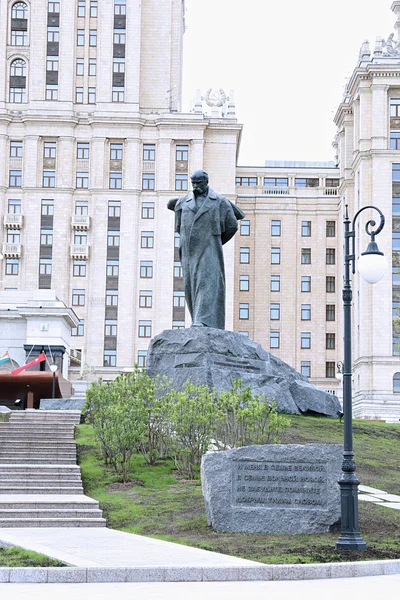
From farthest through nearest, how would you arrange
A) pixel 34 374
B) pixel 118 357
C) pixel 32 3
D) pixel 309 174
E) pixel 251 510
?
pixel 309 174, pixel 32 3, pixel 118 357, pixel 34 374, pixel 251 510

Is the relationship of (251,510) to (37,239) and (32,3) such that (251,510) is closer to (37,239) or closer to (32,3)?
(37,239)

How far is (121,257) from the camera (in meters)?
67.7

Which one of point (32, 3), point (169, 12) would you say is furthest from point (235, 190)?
point (32, 3)

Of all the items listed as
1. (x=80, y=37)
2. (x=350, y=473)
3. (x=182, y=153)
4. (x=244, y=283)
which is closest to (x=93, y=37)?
(x=80, y=37)

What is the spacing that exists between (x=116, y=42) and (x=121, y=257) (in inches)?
607

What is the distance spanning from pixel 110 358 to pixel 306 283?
693 inches

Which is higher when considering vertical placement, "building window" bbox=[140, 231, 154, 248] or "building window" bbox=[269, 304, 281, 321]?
"building window" bbox=[140, 231, 154, 248]

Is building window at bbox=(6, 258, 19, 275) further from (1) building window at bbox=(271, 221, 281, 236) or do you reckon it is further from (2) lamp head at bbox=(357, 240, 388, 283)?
(2) lamp head at bbox=(357, 240, 388, 283)

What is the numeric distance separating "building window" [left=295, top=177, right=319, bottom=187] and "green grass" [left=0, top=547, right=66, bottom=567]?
69707mm

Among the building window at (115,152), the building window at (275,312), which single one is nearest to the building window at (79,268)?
the building window at (115,152)

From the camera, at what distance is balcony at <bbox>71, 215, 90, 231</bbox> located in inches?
2665

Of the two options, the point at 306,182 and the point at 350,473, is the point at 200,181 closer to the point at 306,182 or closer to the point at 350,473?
the point at 350,473

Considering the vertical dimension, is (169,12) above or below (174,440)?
above

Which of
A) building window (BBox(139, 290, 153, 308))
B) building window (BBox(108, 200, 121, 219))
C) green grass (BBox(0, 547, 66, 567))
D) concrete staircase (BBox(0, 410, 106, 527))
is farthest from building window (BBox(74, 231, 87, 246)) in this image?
green grass (BBox(0, 547, 66, 567))
